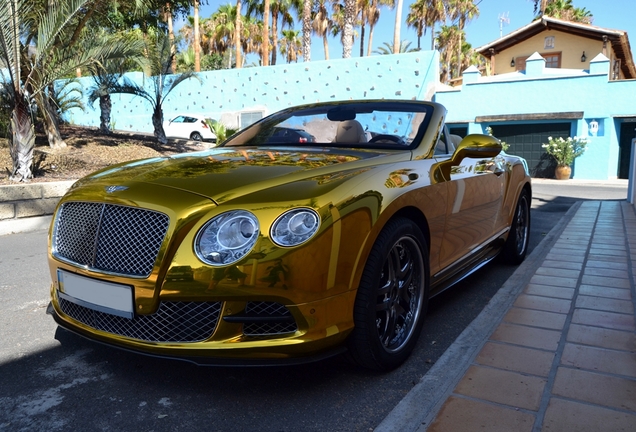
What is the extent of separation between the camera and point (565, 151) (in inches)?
774

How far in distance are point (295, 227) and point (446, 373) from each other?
113cm

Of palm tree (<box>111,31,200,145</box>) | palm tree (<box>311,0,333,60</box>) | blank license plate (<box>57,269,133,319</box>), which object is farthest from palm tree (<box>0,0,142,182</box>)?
palm tree (<box>311,0,333,60</box>)

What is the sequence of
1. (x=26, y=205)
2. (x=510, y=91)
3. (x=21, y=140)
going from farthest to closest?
(x=510, y=91) → (x=21, y=140) → (x=26, y=205)

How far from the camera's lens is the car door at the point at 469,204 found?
3.35 m

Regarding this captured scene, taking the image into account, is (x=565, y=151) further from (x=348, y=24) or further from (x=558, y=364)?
(x=558, y=364)

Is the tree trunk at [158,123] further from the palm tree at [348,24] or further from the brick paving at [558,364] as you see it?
the brick paving at [558,364]

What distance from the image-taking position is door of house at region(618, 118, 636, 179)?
19.8m

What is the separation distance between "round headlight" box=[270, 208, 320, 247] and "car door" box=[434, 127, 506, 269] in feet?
4.36

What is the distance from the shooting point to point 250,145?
148 inches

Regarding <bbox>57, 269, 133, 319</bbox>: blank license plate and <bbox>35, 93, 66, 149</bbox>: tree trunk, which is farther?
<bbox>35, 93, 66, 149</bbox>: tree trunk

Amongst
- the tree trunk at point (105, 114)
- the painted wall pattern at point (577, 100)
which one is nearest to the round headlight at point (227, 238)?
the tree trunk at point (105, 114)

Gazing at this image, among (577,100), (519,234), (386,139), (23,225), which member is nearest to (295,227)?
(386,139)

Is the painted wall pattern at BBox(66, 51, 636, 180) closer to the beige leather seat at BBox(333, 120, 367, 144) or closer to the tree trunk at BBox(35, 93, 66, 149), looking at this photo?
the tree trunk at BBox(35, 93, 66, 149)

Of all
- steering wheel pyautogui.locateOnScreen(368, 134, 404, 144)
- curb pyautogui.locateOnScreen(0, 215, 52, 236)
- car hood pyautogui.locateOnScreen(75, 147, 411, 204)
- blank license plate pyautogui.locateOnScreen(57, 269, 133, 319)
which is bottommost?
curb pyautogui.locateOnScreen(0, 215, 52, 236)
